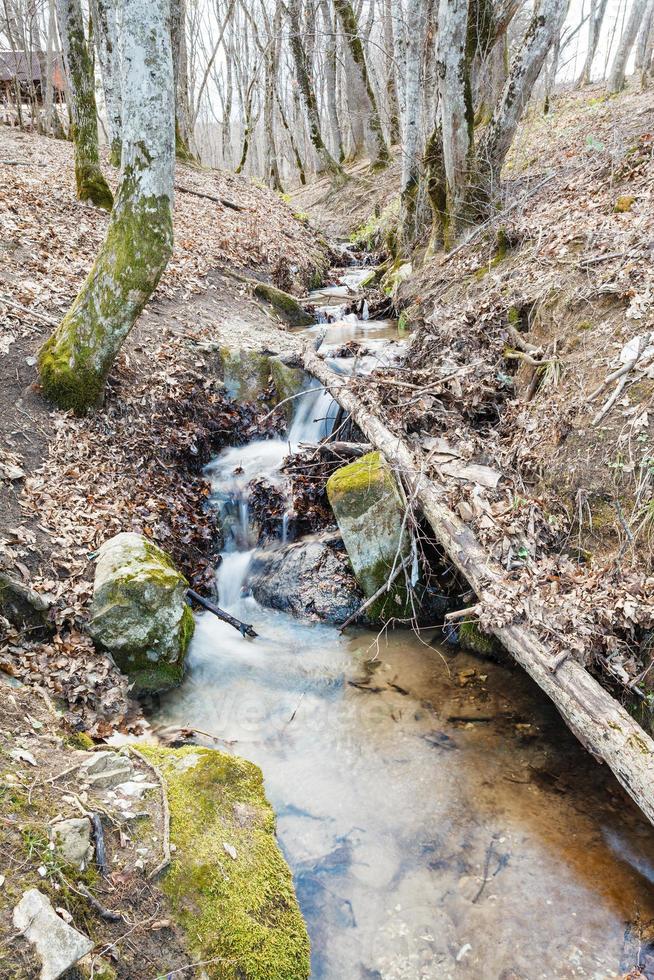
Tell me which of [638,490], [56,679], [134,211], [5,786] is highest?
[134,211]

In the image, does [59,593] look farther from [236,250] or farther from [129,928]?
[236,250]

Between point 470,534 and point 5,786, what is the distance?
3878mm

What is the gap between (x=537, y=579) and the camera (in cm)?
469

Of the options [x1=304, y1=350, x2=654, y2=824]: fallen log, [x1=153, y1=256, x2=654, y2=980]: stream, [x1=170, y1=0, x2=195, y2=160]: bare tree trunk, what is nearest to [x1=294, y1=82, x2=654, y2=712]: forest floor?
[x1=304, y1=350, x2=654, y2=824]: fallen log

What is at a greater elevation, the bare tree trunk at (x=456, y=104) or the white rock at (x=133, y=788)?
the bare tree trunk at (x=456, y=104)

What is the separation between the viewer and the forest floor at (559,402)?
173 inches

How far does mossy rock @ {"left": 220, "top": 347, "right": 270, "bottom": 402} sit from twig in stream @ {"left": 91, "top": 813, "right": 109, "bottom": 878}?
6.38m

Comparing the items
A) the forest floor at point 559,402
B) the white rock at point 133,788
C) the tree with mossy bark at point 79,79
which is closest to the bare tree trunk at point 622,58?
the forest floor at point 559,402

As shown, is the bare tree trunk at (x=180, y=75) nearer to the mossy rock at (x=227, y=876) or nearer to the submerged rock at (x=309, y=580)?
the submerged rock at (x=309, y=580)

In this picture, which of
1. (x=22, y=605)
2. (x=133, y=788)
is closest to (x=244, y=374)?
(x=22, y=605)

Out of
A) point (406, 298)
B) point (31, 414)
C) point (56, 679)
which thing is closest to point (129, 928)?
point (56, 679)

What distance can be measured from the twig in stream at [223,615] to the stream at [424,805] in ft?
0.37

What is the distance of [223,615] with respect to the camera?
5.96 metres

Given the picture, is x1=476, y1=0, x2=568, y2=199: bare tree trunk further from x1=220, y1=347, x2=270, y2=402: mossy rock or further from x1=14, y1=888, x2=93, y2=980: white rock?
x1=14, y1=888, x2=93, y2=980: white rock
